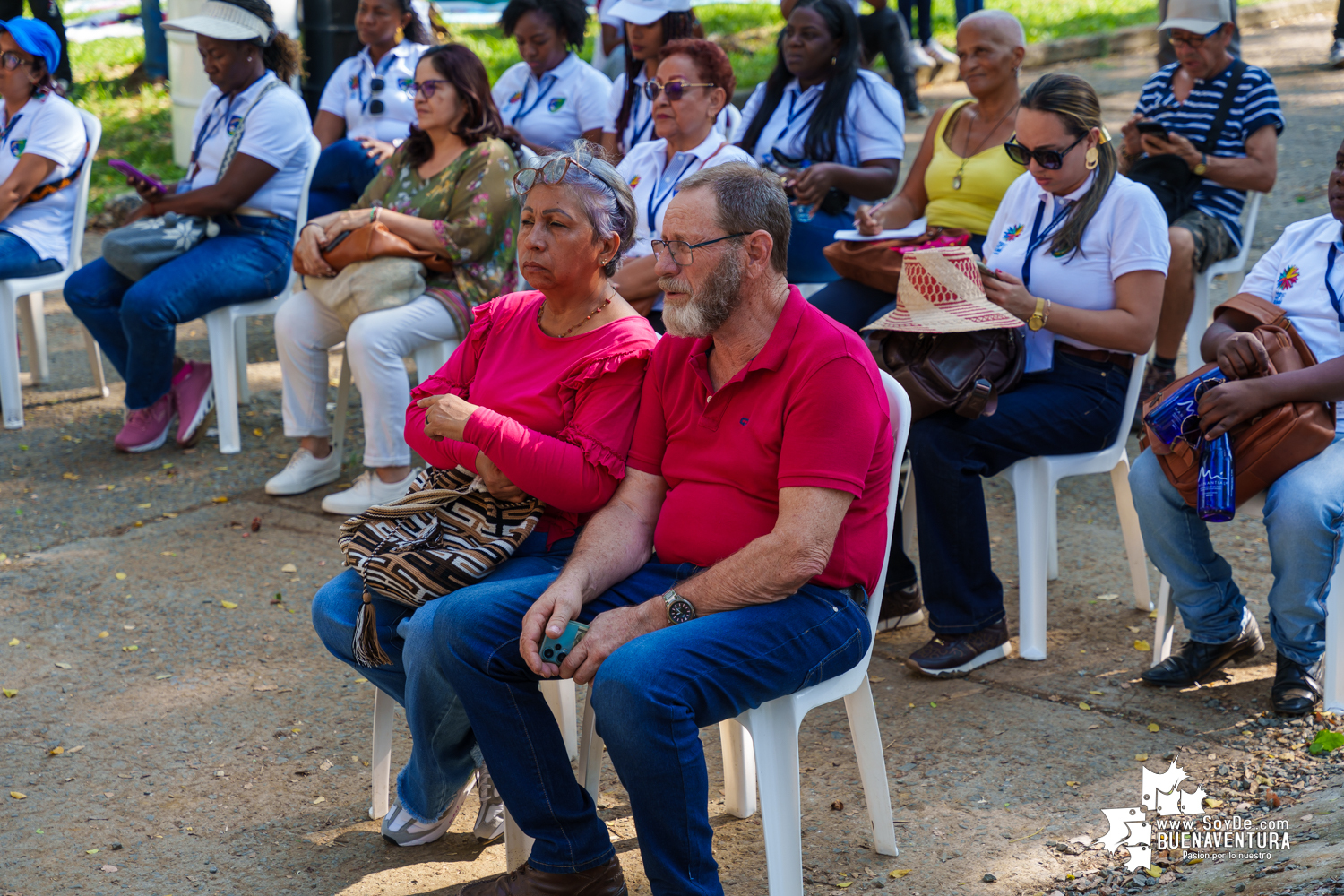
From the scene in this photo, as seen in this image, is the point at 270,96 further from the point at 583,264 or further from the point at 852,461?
the point at 852,461

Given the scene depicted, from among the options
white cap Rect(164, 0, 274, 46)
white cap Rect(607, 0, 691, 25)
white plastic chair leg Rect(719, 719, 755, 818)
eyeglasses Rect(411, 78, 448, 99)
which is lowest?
white plastic chair leg Rect(719, 719, 755, 818)

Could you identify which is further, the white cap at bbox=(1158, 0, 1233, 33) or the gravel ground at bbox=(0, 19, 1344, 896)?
the white cap at bbox=(1158, 0, 1233, 33)

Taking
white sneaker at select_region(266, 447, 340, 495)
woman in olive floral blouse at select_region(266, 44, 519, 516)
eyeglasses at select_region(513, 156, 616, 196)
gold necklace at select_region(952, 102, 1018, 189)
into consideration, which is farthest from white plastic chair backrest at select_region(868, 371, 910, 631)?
white sneaker at select_region(266, 447, 340, 495)

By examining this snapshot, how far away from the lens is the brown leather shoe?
253 centimetres

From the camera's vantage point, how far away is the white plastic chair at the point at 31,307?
5875 mm

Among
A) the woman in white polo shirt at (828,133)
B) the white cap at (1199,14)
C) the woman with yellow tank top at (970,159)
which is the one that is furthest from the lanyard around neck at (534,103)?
the white cap at (1199,14)

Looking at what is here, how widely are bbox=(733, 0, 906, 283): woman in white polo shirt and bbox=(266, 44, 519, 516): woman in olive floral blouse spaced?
3.67 ft

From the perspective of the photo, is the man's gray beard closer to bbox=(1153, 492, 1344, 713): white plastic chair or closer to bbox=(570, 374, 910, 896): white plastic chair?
bbox=(570, 374, 910, 896): white plastic chair

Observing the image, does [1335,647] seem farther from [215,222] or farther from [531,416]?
[215,222]

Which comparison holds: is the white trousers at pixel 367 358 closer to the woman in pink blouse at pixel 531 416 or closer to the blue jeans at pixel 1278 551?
the woman in pink blouse at pixel 531 416

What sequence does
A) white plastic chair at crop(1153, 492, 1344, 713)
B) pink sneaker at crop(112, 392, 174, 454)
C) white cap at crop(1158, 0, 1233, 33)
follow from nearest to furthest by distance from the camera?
white plastic chair at crop(1153, 492, 1344, 713) < white cap at crop(1158, 0, 1233, 33) < pink sneaker at crop(112, 392, 174, 454)

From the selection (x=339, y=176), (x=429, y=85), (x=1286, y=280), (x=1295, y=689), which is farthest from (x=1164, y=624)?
(x=339, y=176)

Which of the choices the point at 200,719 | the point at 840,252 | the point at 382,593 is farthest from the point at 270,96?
the point at 382,593

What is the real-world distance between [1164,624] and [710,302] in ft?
6.04
